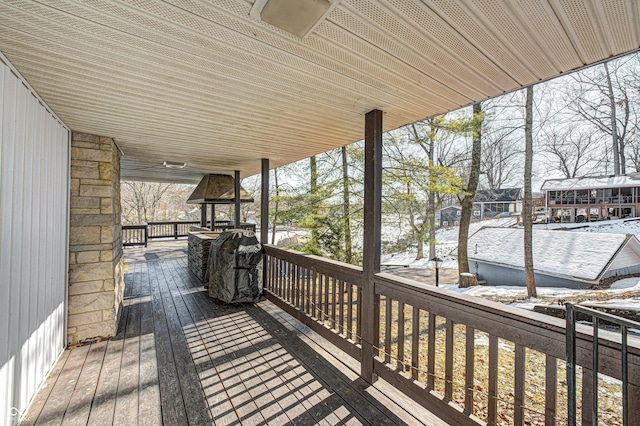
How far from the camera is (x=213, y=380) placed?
243 cm

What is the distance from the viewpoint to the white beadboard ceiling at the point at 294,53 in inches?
49.3

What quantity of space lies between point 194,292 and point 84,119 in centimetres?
328

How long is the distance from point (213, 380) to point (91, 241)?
2.16 meters

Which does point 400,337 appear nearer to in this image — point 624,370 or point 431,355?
point 431,355

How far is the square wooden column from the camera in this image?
8.15ft

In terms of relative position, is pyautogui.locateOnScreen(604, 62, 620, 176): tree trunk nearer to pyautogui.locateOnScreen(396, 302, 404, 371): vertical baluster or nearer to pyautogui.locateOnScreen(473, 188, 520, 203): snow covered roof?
pyautogui.locateOnScreen(473, 188, 520, 203): snow covered roof

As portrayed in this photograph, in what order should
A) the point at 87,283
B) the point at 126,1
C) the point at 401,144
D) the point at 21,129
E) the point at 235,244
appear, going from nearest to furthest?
the point at 126,1 < the point at 21,129 < the point at 87,283 < the point at 235,244 < the point at 401,144

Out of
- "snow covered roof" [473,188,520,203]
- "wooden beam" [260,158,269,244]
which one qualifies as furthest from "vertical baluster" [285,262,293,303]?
"snow covered roof" [473,188,520,203]

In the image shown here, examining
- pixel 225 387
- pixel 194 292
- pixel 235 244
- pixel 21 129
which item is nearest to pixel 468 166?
pixel 235 244

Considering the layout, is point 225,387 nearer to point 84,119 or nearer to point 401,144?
point 84,119

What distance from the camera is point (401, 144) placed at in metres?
8.48

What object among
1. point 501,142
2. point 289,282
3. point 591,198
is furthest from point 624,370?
point 591,198

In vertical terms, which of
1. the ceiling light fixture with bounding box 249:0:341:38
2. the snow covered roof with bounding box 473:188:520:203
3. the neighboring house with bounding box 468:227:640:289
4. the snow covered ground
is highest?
the snow covered roof with bounding box 473:188:520:203

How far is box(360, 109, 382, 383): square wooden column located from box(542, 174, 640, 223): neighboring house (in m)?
13.7
